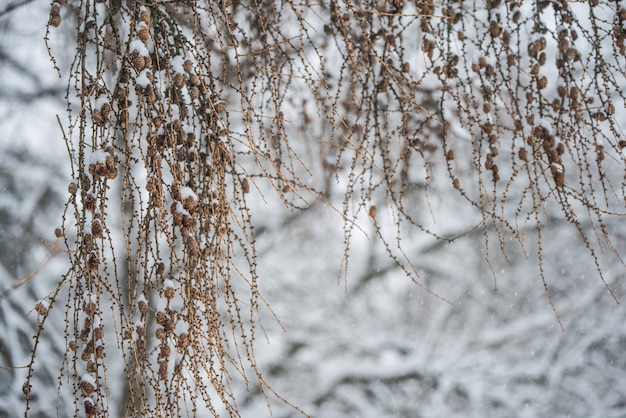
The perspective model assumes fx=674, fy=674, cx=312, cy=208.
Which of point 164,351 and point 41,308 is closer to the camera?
point 164,351

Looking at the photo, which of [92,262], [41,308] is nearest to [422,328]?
[41,308]

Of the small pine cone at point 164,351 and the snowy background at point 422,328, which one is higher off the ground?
the snowy background at point 422,328

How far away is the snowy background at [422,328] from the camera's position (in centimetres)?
276

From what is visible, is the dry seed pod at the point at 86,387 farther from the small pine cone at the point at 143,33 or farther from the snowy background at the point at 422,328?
the snowy background at the point at 422,328

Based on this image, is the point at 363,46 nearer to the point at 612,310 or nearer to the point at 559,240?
the point at 559,240

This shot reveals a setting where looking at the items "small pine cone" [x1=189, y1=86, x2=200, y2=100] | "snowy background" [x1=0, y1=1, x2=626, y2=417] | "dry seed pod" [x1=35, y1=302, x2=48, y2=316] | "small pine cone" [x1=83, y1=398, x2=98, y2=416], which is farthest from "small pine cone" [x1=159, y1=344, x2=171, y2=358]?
"snowy background" [x1=0, y1=1, x2=626, y2=417]

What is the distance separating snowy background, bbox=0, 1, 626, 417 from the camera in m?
2.76

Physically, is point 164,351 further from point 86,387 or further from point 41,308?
point 41,308

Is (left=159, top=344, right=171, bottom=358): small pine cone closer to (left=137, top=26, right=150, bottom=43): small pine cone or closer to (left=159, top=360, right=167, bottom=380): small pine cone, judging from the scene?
(left=159, top=360, right=167, bottom=380): small pine cone

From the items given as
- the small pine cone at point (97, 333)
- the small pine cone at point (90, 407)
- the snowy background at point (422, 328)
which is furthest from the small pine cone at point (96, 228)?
the snowy background at point (422, 328)

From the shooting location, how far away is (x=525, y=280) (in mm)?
3027

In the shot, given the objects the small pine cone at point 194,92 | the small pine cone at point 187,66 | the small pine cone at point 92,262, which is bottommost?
the small pine cone at point 92,262

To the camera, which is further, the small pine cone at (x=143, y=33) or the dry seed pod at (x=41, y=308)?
the dry seed pod at (x=41, y=308)

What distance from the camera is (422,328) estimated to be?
301 centimetres
